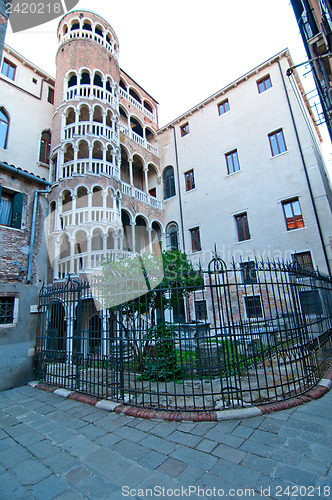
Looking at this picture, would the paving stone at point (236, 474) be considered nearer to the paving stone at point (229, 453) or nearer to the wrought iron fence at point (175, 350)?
the paving stone at point (229, 453)

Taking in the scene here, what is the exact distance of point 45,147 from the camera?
16328mm

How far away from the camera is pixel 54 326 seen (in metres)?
6.84

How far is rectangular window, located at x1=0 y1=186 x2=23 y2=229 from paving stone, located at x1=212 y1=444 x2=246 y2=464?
315 inches

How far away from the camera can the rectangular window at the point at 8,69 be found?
15226 millimetres

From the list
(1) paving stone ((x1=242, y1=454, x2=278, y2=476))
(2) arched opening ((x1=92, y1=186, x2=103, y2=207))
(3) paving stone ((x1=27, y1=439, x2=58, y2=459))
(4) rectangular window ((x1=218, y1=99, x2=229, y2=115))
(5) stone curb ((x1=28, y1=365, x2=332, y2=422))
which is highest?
(4) rectangular window ((x1=218, y1=99, x2=229, y2=115))

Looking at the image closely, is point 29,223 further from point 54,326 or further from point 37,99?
point 37,99

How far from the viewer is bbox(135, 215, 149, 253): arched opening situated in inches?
745

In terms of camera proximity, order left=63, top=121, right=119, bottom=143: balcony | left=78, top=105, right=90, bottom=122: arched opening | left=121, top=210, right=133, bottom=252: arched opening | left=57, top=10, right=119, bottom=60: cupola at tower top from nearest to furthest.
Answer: left=63, top=121, right=119, bottom=143: balcony
left=78, top=105, right=90, bottom=122: arched opening
left=57, top=10, right=119, bottom=60: cupola at tower top
left=121, top=210, right=133, bottom=252: arched opening

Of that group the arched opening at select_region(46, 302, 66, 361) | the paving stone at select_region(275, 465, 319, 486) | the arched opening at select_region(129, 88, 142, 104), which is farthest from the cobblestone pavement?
the arched opening at select_region(129, 88, 142, 104)

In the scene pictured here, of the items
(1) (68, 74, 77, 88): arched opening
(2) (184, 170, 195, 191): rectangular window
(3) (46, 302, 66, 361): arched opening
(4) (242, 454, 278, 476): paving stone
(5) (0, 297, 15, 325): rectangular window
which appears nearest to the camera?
(4) (242, 454, 278, 476): paving stone

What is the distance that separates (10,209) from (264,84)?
16982mm

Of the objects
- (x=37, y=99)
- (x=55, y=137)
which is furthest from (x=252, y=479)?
(x=37, y=99)

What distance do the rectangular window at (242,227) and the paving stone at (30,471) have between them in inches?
569

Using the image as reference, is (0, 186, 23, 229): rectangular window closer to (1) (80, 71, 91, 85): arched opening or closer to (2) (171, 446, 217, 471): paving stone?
(2) (171, 446, 217, 471): paving stone
